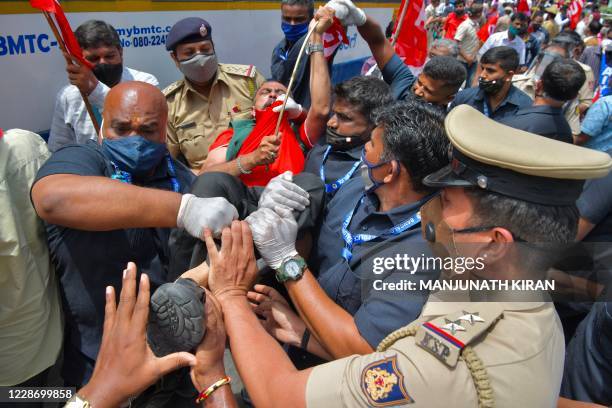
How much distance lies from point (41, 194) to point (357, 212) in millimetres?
1195

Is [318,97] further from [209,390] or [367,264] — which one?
[209,390]

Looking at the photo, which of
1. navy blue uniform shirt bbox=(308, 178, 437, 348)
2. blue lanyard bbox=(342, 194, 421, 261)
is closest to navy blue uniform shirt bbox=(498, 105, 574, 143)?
navy blue uniform shirt bbox=(308, 178, 437, 348)

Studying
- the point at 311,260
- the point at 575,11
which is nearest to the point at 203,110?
the point at 311,260

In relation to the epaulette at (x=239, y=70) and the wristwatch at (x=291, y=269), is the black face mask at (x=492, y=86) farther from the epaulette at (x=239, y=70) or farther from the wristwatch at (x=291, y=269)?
the wristwatch at (x=291, y=269)

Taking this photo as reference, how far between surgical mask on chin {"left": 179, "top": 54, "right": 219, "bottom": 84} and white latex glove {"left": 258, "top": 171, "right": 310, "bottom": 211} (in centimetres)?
203

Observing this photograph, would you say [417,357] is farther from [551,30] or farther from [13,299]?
[551,30]

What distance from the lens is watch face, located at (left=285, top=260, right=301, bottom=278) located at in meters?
1.56

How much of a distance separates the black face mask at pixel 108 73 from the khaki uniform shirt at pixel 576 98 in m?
4.11

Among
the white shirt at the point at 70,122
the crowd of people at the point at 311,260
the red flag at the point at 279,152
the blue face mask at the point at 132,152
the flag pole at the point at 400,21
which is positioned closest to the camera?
the crowd of people at the point at 311,260

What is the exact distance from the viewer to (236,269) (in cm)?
153

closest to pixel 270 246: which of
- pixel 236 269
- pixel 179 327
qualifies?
pixel 236 269

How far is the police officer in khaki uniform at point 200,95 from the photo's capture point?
3332 mm

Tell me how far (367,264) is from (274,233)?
37cm

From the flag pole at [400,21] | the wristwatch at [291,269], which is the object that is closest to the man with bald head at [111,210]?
the wristwatch at [291,269]
